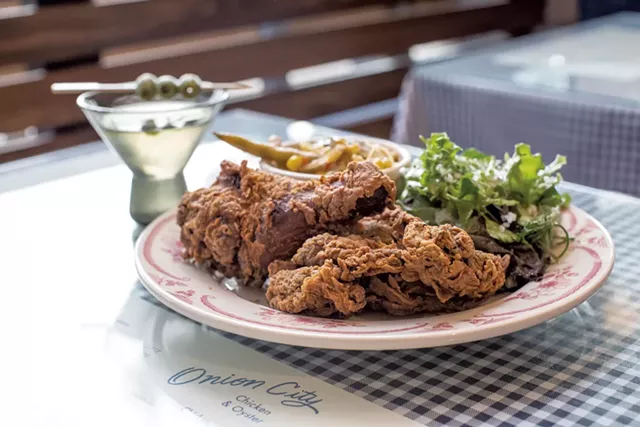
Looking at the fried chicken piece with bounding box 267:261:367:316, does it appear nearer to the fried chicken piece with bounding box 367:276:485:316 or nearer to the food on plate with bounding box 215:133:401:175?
the fried chicken piece with bounding box 367:276:485:316

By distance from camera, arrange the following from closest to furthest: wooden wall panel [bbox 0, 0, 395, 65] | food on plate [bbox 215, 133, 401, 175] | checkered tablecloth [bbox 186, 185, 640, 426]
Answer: checkered tablecloth [bbox 186, 185, 640, 426] < food on plate [bbox 215, 133, 401, 175] < wooden wall panel [bbox 0, 0, 395, 65]

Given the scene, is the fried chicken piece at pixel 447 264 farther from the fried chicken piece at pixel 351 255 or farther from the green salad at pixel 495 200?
the green salad at pixel 495 200

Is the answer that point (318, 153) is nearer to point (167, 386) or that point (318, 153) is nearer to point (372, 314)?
point (372, 314)

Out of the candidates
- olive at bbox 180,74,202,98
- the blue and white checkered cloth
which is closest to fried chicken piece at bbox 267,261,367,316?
olive at bbox 180,74,202,98

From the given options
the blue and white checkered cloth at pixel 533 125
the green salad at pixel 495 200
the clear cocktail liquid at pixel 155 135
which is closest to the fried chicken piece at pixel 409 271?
the green salad at pixel 495 200

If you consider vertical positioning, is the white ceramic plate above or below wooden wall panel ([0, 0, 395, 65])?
below

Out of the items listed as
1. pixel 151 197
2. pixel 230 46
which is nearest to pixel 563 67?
pixel 151 197

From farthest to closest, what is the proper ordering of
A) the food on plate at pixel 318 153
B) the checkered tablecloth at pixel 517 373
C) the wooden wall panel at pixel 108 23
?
1. the wooden wall panel at pixel 108 23
2. the food on plate at pixel 318 153
3. the checkered tablecloth at pixel 517 373
